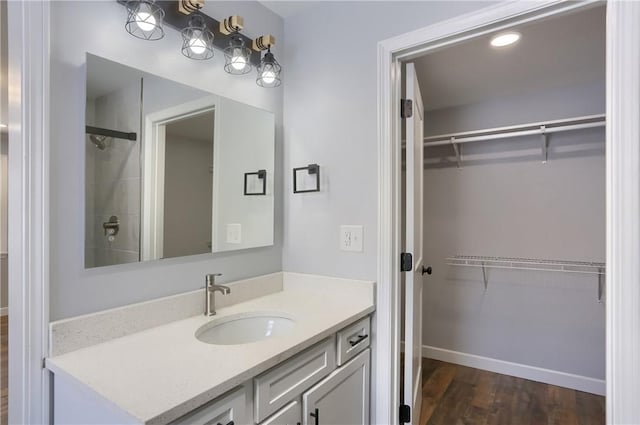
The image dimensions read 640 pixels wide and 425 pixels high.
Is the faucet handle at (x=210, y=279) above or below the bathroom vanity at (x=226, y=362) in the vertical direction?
above

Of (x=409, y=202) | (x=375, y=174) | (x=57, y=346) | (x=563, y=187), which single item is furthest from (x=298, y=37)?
(x=563, y=187)

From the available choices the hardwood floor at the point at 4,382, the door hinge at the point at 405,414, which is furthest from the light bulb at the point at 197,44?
the door hinge at the point at 405,414

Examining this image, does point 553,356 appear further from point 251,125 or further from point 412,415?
point 251,125

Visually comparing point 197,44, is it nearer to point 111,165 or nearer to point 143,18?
point 143,18

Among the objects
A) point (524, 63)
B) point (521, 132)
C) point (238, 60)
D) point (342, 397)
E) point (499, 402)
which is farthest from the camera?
point (521, 132)

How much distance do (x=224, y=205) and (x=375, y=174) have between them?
0.75 meters

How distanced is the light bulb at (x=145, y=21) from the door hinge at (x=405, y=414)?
1.99 metres

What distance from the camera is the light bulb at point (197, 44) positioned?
4.50ft

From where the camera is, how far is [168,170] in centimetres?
139

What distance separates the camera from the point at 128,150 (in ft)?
4.07

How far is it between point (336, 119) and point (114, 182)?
40.9 inches

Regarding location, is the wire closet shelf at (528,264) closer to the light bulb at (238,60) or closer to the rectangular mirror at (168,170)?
the rectangular mirror at (168,170)

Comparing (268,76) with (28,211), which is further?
(268,76)

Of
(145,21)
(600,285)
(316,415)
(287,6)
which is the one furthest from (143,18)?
(600,285)
